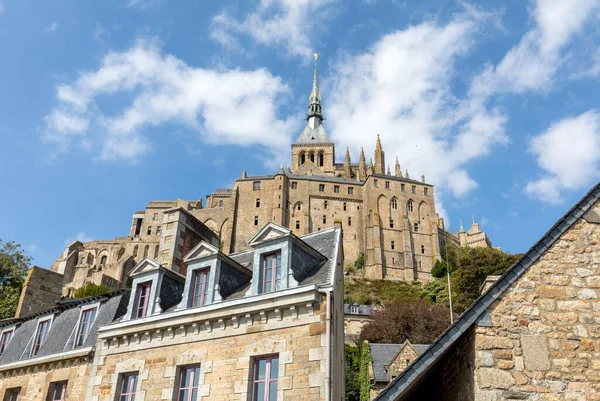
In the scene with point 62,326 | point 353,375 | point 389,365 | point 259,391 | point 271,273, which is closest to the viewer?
point 259,391

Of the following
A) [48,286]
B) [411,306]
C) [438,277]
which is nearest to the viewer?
[48,286]

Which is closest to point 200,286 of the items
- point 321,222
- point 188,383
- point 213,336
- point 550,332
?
point 213,336

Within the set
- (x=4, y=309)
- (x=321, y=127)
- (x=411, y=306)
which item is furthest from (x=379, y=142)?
(x=4, y=309)

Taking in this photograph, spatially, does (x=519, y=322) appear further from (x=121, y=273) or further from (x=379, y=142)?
(x=379, y=142)

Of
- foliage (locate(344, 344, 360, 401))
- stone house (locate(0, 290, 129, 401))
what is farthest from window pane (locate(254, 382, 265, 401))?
foliage (locate(344, 344, 360, 401))

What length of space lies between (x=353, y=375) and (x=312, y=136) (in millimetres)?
87708

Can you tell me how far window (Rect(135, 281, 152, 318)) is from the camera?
13.7 metres

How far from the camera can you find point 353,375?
3309cm

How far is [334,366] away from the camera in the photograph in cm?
1089

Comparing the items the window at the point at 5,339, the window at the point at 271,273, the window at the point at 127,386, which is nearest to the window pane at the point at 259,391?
the window at the point at 271,273

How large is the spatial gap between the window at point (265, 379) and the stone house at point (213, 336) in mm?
21

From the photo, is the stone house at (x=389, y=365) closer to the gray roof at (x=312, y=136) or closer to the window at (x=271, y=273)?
the window at (x=271, y=273)

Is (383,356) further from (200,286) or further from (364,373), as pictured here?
(200,286)

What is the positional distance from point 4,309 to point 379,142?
89960mm
